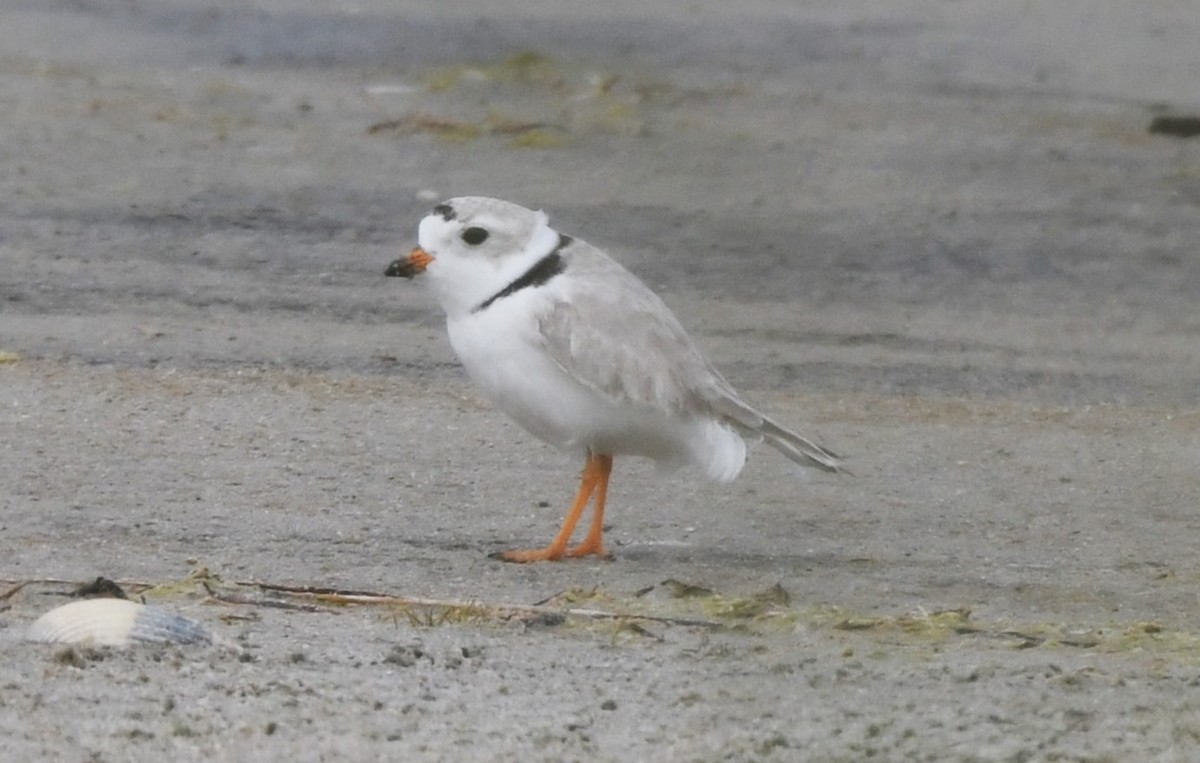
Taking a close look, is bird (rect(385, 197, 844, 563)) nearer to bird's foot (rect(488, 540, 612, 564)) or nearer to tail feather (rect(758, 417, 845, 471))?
bird's foot (rect(488, 540, 612, 564))

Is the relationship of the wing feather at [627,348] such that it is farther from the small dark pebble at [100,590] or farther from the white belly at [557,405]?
the small dark pebble at [100,590]

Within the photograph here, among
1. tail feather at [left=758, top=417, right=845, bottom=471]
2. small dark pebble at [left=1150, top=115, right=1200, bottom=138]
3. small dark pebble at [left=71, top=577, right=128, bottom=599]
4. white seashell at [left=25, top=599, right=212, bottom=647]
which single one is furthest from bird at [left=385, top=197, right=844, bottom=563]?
small dark pebble at [left=1150, top=115, right=1200, bottom=138]

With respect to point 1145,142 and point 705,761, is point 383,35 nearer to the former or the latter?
point 1145,142

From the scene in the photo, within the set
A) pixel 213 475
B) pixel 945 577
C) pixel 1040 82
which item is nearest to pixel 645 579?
pixel 945 577

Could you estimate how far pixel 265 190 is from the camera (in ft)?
32.0

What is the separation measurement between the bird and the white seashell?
1.25 metres

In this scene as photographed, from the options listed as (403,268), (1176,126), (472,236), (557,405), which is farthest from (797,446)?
(1176,126)

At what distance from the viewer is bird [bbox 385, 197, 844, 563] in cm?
529

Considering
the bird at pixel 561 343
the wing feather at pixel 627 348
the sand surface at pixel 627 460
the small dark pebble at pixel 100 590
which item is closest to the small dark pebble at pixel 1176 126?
the sand surface at pixel 627 460

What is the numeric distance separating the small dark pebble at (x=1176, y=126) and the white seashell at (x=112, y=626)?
8.74 metres

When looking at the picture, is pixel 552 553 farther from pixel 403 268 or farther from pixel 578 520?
pixel 403 268

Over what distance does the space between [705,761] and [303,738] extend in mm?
653

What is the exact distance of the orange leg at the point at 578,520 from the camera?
5.34 metres

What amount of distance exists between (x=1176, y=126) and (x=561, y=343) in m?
7.57
